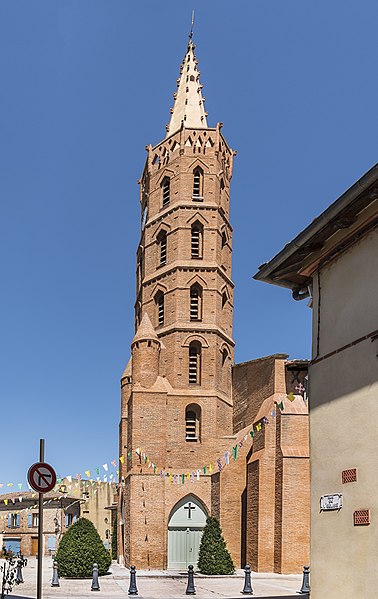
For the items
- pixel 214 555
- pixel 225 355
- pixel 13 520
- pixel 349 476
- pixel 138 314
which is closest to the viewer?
pixel 349 476

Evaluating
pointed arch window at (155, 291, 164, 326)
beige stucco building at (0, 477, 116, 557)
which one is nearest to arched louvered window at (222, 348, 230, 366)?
pointed arch window at (155, 291, 164, 326)

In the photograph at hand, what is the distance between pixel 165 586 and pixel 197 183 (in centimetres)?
2220

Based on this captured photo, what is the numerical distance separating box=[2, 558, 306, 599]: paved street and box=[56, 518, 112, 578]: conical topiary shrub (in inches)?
24.3

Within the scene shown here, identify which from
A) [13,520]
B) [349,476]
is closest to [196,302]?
[349,476]

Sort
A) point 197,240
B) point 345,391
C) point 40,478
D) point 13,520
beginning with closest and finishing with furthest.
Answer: point 345,391 → point 40,478 → point 197,240 → point 13,520

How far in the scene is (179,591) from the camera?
23250 mm

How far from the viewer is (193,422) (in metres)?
36.7

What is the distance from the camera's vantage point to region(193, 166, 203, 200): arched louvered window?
40469mm

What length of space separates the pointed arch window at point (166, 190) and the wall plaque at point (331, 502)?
108ft

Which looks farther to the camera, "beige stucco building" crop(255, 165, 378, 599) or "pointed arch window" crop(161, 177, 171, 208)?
"pointed arch window" crop(161, 177, 171, 208)

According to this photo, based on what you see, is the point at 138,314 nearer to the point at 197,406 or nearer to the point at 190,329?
the point at 190,329

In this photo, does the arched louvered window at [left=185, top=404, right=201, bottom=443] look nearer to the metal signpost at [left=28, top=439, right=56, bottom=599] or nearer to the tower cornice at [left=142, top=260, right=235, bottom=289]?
the tower cornice at [left=142, top=260, right=235, bottom=289]

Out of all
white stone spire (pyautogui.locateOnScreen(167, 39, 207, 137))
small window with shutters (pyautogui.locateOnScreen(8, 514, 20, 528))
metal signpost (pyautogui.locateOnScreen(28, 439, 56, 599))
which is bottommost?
small window with shutters (pyautogui.locateOnScreen(8, 514, 20, 528))

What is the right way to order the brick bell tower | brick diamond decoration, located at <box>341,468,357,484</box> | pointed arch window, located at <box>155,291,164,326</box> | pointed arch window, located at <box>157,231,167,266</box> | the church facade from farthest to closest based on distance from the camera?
pointed arch window, located at <box>157,231,167,266</box> → pointed arch window, located at <box>155,291,164,326</box> → the brick bell tower → the church facade → brick diamond decoration, located at <box>341,468,357,484</box>
